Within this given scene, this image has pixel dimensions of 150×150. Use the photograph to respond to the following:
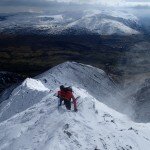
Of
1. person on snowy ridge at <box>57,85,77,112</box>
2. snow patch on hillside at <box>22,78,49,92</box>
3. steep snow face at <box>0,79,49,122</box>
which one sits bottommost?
snow patch on hillside at <box>22,78,49,92</box>

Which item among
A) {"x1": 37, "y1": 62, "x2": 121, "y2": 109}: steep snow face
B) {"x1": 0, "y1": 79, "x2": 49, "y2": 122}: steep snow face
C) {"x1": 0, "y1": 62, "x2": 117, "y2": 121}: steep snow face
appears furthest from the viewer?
{"x1": 37, "y1": 62, "x2": 121, "y2": 109}: steep snow face

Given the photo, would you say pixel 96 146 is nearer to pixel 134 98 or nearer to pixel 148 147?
pixel 148 147

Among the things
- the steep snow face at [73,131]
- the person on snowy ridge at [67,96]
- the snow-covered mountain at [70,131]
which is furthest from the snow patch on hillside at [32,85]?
the person on snowy ridge at [67,96]

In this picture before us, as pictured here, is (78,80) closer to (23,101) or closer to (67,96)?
(23,101)

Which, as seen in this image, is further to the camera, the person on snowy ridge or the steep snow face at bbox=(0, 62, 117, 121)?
the steep snow face at bbox=(0, 62, 117, 121)

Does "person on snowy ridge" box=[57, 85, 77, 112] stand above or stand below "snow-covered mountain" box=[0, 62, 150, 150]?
above

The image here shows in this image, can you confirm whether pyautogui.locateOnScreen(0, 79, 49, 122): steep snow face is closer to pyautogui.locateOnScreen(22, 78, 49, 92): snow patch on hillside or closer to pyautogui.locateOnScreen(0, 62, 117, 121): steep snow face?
pyautogui.locateOnScreen(22, 78, 49, 92): snow patch on hillside

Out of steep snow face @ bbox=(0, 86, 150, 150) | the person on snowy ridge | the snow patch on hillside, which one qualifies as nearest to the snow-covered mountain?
steep snow face @ bbox=(0, 86, 150, 150)

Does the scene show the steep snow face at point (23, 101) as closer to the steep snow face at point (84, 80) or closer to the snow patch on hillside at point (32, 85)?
the snow patch on hillside at point (32, 85)
